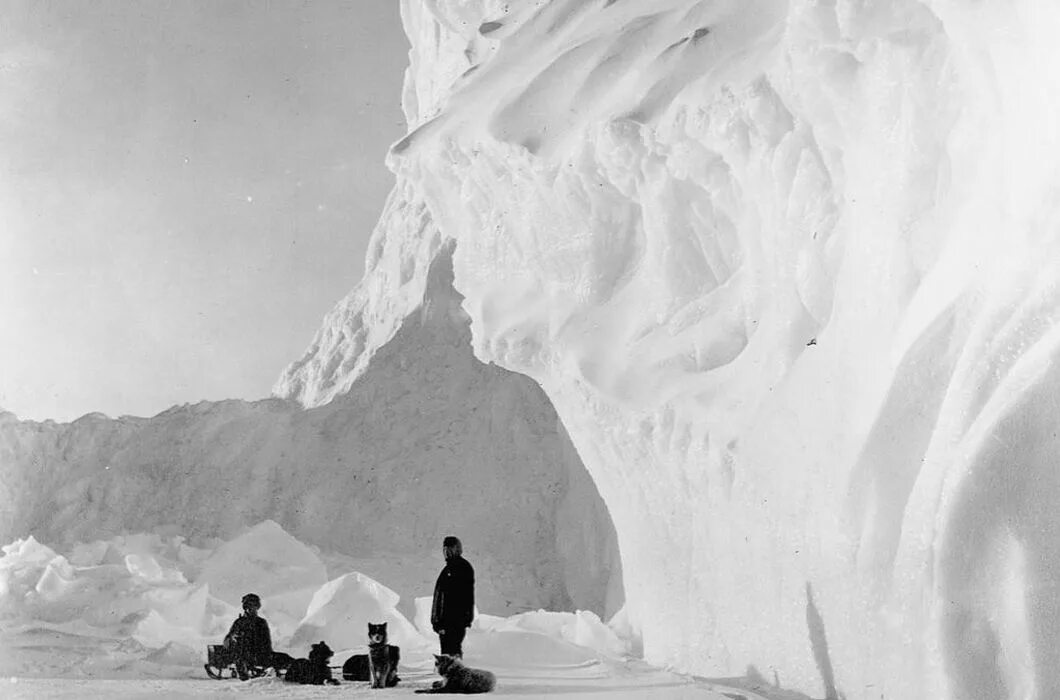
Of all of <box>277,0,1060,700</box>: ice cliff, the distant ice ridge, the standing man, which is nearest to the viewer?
<box>277,0,1060,700</box>: ice cliff

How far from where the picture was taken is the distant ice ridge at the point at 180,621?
3322 mm

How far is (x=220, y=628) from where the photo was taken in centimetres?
480

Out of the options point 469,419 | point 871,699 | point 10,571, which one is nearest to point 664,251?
point 871,699

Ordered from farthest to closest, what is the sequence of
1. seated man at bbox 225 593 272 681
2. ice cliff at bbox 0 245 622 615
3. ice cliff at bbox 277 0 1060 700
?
ice cliff at bbox 0 245 622 615 < seated man at bbox 225 593 272 681 < ice cliff at bbox 277 0 1060 700

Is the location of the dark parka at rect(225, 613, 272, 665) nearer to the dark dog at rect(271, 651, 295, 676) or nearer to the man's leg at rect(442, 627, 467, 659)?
the dark dog at rect(271, 651, 295, 676)

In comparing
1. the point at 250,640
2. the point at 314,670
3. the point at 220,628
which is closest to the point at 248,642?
the point at 250,640

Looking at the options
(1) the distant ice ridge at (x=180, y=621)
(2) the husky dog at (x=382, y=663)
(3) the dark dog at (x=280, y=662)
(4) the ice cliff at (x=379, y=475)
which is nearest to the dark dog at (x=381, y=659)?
(2) the husky dog at (x=382, y=663)

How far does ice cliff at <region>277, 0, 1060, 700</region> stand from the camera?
5.47 feet

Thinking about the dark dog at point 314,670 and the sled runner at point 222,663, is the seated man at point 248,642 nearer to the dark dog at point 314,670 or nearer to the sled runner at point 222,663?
the sled runner at point 222,663

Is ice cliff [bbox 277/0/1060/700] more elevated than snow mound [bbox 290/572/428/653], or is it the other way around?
ice cliff [bbox 277/0/1060/700]

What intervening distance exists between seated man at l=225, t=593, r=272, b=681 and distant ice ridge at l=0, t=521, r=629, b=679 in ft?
0.68

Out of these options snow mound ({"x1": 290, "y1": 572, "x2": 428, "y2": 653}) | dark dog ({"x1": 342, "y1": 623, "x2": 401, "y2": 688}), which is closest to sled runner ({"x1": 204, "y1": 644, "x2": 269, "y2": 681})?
dark dog ({"x1": 342, "y1": 623, "x2": 401, "y2": 688})

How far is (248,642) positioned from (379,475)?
404 cm

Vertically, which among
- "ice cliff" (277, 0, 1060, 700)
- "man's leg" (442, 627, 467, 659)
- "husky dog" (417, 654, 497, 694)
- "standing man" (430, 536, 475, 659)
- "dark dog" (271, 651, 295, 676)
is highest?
"ice cliff" (277, 0, 1060, 700)
